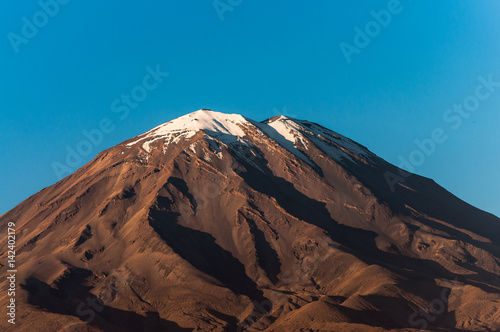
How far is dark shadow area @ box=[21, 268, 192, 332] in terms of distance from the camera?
353 feet

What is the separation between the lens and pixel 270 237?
140875mm

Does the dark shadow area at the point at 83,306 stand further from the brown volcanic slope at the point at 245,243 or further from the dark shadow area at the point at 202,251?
the dark shadow area at the point at 202,251

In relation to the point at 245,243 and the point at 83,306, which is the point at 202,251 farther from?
the point at 83,306

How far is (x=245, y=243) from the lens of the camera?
139m

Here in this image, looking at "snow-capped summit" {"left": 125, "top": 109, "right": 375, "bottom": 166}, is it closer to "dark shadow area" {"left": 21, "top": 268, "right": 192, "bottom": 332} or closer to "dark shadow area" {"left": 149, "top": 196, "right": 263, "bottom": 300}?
"dark shadow area" {"left": 149, "top": 196, "right": 263, "bottom": 300}

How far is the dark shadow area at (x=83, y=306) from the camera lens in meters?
108

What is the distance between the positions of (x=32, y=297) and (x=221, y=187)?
5692 cm

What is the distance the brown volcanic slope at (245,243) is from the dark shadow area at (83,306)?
1.26ft

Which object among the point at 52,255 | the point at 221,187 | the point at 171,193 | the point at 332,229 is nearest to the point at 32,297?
the point at 52,255

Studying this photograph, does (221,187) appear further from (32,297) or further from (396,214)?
(32,297)

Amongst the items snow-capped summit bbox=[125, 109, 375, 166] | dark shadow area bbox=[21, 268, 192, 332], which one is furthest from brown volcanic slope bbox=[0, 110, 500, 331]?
snow-capped summit bbox=[125, 109, 375, 166]

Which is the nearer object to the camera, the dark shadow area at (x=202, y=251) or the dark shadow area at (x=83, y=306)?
the dark shadow area at (x=83, y=306)

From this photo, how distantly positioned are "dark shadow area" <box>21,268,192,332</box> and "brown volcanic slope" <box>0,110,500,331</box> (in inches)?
15.1

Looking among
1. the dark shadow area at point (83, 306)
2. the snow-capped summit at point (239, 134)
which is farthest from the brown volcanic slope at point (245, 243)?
the snow-capped summit at point (239, 134)
